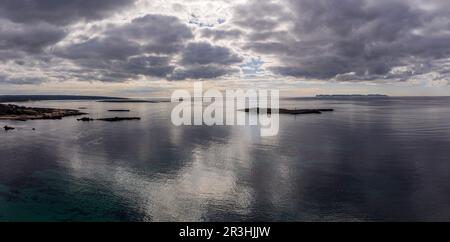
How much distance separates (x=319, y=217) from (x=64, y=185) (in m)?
32.2

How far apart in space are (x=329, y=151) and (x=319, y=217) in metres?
33.9

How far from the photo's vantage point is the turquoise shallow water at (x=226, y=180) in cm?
3158

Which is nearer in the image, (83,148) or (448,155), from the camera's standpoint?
(448,155)

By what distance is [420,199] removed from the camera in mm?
34469

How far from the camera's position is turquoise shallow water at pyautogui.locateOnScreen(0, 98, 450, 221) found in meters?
31.6

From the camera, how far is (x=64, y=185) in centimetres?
4034

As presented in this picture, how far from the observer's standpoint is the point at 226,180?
4188 centimetres
